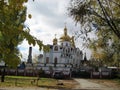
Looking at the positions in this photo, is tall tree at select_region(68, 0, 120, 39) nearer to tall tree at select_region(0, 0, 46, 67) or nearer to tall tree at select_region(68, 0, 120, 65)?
tall tree at select_region(68, 0, 120, 65)

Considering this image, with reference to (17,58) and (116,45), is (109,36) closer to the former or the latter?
(116,45)

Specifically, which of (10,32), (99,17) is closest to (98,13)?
(99,17)

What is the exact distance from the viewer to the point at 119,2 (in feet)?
91.2

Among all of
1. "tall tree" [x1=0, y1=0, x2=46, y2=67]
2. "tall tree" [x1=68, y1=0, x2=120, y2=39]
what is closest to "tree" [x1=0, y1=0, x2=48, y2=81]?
"tall tree" [x1=0, y1=0, x2=46, y2=67]

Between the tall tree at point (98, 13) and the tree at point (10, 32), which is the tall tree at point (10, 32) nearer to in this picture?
the tree at point (10, 32)

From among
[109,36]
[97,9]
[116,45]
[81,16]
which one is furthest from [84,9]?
[116,45]

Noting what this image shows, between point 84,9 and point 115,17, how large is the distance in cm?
364

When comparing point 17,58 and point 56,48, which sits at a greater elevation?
point 56,48

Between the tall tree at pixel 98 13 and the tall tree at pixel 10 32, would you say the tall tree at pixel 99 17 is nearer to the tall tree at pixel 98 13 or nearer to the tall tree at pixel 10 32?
the tall tree at pixel 98 13

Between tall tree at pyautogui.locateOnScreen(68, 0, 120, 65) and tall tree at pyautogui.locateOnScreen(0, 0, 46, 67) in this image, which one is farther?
tall tree at pyautogui.locateOnScreen(68, 0, 120, 65)

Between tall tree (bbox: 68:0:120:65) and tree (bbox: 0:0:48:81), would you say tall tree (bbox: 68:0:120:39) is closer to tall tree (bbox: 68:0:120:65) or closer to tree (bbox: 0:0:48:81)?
tall tree (bbox: 68:0:120:65)

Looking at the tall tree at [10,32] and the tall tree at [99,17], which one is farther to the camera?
the tall tree at [99,17]

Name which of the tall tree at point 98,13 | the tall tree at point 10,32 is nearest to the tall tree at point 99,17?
the tall tree at point 98,13

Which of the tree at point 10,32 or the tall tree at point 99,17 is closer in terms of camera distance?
the tree at point 10,32
